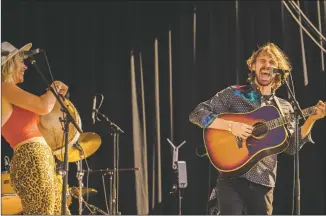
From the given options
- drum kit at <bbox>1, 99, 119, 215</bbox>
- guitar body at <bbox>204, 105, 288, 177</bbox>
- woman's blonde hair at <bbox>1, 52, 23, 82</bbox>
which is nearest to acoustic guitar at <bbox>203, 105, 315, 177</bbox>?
guitar body at <bbox>204, 105, 288, 177</bbox>

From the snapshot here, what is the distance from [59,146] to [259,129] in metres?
1.70

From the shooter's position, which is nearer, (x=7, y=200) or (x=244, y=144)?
(x=244, y=144)

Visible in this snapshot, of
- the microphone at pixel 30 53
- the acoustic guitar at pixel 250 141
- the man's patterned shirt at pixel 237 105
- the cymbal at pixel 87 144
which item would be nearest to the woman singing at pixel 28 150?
the microphone at pixel 30 53

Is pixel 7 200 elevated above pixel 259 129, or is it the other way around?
pixel 259 129

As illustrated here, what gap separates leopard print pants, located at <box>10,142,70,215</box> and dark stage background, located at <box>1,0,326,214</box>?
3638 millimetres

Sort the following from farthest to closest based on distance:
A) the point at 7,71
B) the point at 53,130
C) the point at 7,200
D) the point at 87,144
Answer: the point at 87,144, the point at 7,200, the point at 53,130, the point at 7,71

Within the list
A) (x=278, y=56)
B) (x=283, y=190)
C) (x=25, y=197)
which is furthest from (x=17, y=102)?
(x=283, y=190)

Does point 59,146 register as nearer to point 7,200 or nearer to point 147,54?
point 7,200

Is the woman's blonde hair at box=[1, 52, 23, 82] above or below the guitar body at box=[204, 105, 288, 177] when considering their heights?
above

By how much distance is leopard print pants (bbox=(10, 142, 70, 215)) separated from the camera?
12.5ft

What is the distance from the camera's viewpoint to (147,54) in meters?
7.75

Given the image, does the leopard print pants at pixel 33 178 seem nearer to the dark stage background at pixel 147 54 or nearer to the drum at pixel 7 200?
the drum at pixel 7 200

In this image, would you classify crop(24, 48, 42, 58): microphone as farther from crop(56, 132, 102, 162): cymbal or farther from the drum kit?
crop(56, 132, 102, 162): cymbal

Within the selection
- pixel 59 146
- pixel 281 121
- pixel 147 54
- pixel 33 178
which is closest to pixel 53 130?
pixel 59 146
